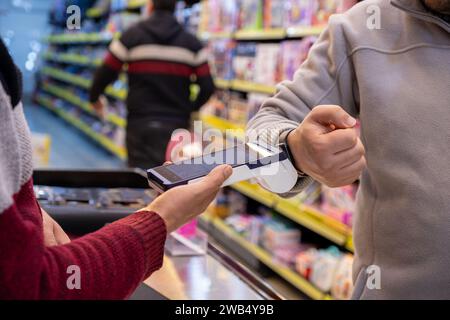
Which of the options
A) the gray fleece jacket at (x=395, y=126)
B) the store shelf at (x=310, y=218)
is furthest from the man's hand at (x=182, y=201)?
the store shelf at (x=310, y=218)

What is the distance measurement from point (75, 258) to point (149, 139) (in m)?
2.99

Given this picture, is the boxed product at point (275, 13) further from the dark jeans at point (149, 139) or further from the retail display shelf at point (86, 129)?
the retail display shelf at point (86, 129)

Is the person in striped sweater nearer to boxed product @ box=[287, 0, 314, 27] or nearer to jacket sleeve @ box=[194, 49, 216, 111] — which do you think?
boxed product @ box=[287, 0, 314, 27]

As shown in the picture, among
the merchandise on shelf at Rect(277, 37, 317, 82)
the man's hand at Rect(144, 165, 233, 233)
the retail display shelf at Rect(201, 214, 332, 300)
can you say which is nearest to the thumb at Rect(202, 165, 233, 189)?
the man's hand at Rect(144, 165, 233, 233)

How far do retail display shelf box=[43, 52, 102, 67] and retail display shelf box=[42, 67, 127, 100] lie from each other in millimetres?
213

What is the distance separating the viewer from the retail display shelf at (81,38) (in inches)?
297

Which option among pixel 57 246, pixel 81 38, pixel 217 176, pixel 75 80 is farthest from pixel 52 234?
pixel 75 80

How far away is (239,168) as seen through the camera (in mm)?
932

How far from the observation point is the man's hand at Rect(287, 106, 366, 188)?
1030 millimetres

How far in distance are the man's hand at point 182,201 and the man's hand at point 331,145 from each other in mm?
258

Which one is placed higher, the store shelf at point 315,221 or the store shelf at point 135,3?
the store shelf at point 135,3

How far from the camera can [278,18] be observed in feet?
12.5

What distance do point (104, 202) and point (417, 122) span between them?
0.93 meters

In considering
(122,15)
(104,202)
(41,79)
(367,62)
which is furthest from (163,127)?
(41,79)
